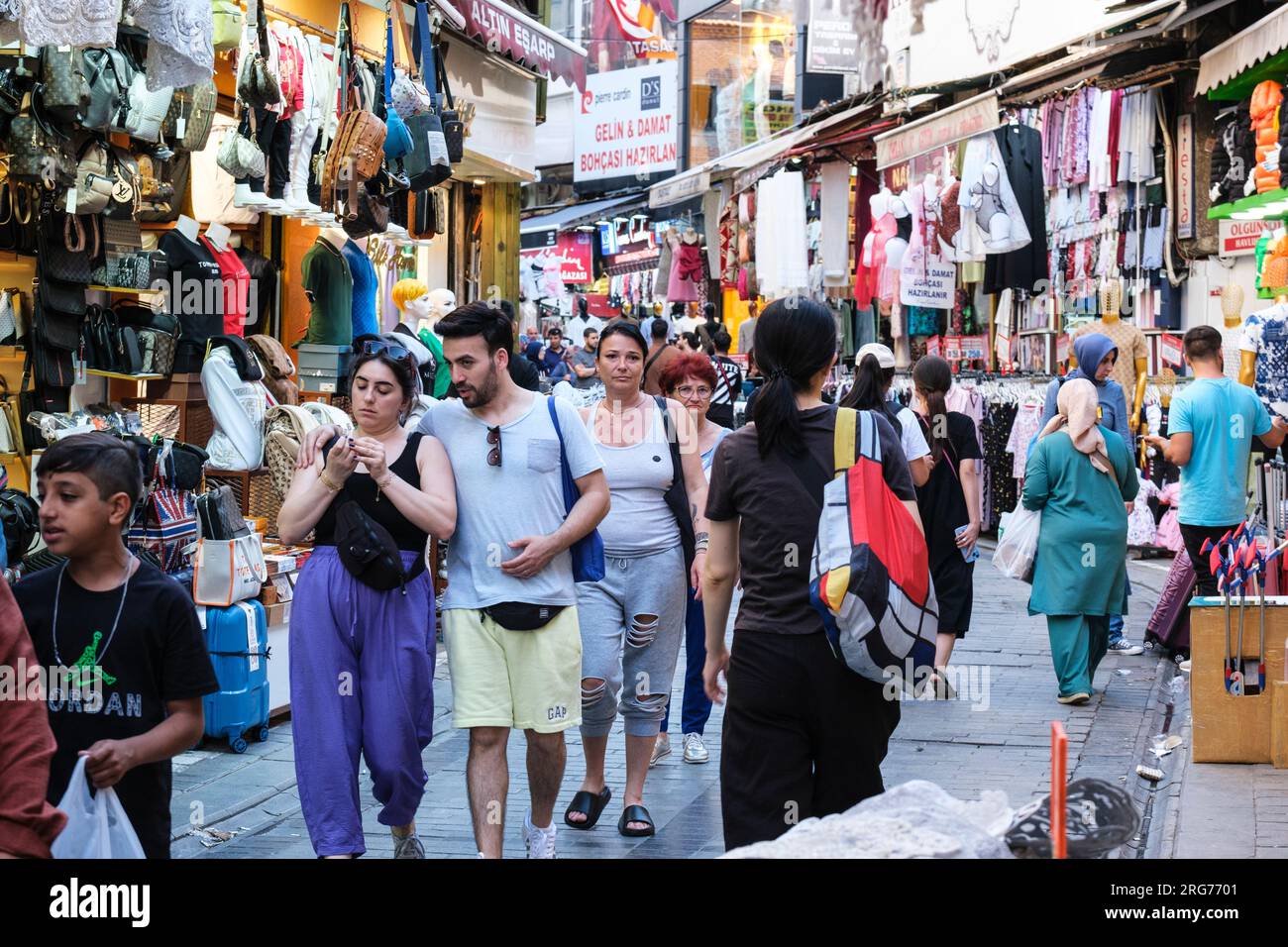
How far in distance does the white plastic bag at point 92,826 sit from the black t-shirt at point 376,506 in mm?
1815

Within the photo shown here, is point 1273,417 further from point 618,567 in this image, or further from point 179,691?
point 179,691

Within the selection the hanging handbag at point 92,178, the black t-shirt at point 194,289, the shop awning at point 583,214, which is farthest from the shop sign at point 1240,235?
the shop awning at point 583,214

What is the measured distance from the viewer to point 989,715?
925 centimetres

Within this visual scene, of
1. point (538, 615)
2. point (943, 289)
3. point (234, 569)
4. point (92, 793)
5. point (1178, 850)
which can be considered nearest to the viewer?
point (92, 793)

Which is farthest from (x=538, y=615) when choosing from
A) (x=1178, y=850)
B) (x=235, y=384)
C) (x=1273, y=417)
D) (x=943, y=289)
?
(x=943, y=289)

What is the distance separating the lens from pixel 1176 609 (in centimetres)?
1074

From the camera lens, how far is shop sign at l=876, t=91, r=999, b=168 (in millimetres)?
15656

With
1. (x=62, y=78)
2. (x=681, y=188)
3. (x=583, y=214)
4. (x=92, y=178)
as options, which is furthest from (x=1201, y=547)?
(x=583, y=214)

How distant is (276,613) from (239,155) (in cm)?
272

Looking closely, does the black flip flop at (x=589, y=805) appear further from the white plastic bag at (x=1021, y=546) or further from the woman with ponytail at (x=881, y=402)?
the white plastic bag at (x=1021, y=546)

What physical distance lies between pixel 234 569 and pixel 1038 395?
9.62m

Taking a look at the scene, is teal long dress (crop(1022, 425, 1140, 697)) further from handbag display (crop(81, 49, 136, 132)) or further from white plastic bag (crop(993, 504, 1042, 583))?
handbag display (crop(81, 49, 136, 132))

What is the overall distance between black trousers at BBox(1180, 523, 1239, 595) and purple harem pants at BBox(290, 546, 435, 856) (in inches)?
223

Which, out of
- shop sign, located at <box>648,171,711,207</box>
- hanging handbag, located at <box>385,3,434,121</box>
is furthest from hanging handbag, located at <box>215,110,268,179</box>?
shop sign, located at <box>648,171,711,207</box>
